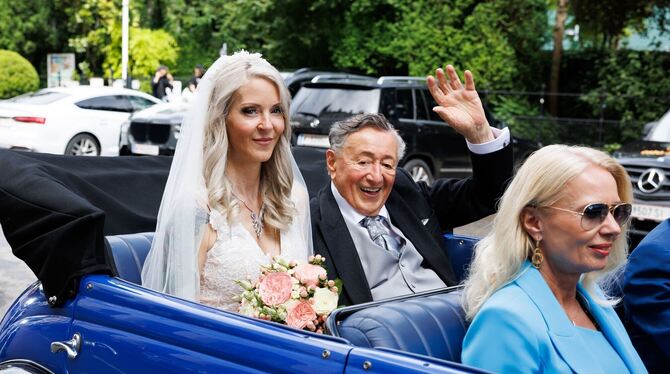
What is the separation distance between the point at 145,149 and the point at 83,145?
8.65ft

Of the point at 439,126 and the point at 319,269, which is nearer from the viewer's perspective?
the point at 319,269

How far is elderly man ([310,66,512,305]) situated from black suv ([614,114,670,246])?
507cm

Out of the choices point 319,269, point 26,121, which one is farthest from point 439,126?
point 319,269

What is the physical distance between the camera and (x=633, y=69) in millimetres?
22078

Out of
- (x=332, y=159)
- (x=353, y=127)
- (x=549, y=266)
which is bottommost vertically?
(x=549, y=266)

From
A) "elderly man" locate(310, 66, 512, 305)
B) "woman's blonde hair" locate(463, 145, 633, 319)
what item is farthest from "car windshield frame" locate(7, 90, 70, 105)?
"woman's blonde hair" locate(463, 145, 633, 319)

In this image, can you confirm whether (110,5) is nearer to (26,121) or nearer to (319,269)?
(26,121)

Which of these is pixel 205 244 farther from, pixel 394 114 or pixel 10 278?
pixel 394 114

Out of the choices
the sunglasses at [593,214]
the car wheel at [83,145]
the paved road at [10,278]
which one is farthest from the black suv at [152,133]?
the sunglasses at [593,214]

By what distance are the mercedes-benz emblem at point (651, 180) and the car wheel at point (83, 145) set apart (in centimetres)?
1073

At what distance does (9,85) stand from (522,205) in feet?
102

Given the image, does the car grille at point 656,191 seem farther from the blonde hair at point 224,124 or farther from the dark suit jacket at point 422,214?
the blonde hair at point 224,124

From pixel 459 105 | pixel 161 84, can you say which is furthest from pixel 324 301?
pixel 161 84

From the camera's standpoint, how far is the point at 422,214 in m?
4.60
